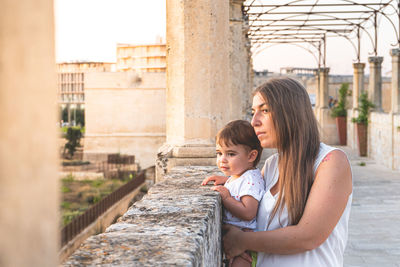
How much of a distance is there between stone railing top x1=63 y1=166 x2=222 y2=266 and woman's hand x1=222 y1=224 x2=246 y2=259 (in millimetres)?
46

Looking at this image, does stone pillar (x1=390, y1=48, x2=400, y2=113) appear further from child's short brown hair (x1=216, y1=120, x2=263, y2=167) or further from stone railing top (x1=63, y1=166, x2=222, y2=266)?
child's short brown hair (x1=216, y1=120, x2=263, y2=167)

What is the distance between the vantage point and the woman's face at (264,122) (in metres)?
1.84

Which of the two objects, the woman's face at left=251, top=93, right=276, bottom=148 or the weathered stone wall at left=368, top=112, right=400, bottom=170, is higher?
the woman's face at left=251, top=93, right=276, bottom=148

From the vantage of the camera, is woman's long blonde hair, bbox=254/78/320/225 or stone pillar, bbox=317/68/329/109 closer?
woman's long blonde hair, bbox=254/78/320/225

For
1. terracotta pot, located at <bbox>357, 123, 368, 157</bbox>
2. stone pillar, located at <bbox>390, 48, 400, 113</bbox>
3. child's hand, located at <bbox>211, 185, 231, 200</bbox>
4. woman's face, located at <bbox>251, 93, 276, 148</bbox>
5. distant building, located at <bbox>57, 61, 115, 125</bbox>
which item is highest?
distant building, located at <bbox>57, 61, 115, 125</bbox>

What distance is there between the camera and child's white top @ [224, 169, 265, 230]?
2068 mm

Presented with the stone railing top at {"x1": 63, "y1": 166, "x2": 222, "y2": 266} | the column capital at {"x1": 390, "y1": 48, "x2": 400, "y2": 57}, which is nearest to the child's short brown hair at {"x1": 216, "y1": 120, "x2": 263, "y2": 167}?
the stone railing top at {"x1": 63, "y1": 166, "x2": 222, "y2": 266}

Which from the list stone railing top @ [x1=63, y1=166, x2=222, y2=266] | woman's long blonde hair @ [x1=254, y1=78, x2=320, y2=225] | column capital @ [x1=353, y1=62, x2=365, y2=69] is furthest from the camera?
column capital @ [x1=353, y1=62, x2=365, y2=69]

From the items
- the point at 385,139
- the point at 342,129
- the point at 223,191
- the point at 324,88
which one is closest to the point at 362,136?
the point at 385,139

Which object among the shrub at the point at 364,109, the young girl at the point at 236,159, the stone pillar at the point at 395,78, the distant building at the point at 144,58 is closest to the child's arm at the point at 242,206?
the young girl at the point at 236,159

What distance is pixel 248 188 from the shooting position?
2076 mm

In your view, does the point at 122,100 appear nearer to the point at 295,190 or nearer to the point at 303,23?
the point at 303,23

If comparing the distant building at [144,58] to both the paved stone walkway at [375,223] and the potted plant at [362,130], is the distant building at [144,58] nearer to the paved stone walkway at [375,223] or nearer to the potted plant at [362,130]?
the potted plant at [362,130]

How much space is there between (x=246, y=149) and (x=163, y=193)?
1.56ft
